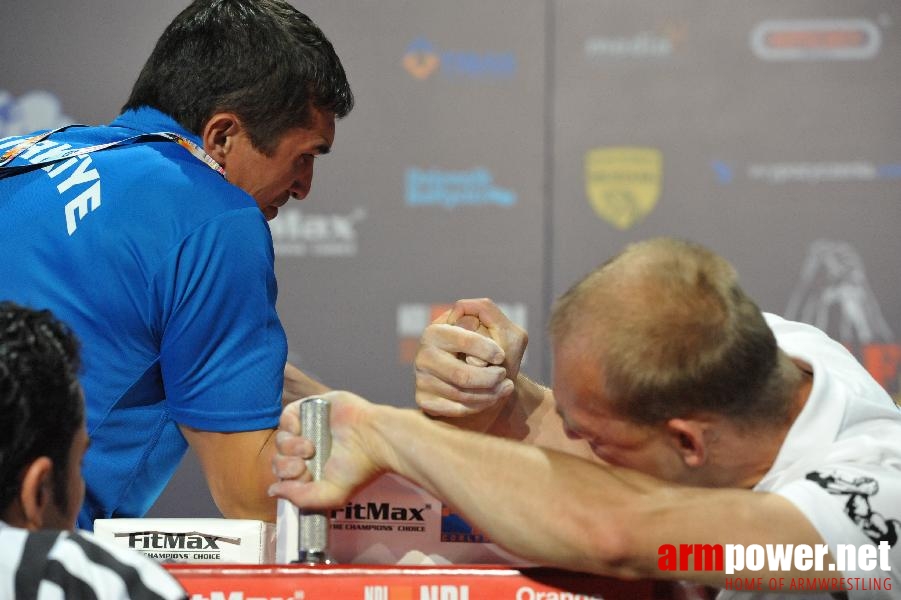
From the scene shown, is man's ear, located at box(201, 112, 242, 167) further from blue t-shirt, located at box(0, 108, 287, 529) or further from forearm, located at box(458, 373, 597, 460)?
forearm, located at box(458, 373, 597, 460)

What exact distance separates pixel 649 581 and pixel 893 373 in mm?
2788

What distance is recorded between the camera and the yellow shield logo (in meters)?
3.59

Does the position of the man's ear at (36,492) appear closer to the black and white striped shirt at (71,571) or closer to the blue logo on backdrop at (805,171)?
the black and white striped shirt at (71,571)

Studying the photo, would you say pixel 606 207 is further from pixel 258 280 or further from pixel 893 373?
pixel 258 280

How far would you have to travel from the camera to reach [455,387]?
1.25m

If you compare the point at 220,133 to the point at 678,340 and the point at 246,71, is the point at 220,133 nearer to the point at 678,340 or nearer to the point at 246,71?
the point at 246,71

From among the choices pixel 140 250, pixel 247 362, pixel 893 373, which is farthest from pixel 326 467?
pixel 893 373

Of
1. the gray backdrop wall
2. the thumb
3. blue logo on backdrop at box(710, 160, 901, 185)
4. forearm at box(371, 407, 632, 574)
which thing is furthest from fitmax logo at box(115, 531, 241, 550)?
blue logo on backdrop at box(710, 160, 901, 185)

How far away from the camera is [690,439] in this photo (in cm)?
109

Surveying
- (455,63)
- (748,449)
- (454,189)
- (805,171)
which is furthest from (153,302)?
(805,171)

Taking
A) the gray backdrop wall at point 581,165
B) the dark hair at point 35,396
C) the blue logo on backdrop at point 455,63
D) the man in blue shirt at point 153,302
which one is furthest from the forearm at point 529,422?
the blue logo on backdrop at point 455,63

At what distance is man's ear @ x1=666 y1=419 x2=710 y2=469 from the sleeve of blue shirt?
53 centimetres

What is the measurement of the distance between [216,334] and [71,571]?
59 cm

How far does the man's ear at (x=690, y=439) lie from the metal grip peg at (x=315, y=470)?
14.1 inches
